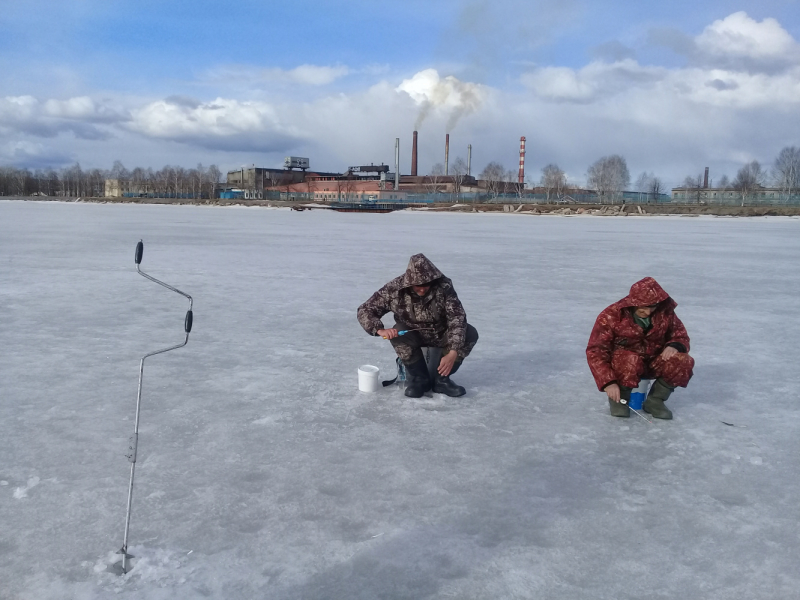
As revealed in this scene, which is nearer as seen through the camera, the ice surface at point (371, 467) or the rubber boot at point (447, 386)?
the ice surface at point (371, 467)

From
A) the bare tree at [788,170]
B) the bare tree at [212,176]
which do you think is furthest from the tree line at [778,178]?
the bare tree at [212,176]

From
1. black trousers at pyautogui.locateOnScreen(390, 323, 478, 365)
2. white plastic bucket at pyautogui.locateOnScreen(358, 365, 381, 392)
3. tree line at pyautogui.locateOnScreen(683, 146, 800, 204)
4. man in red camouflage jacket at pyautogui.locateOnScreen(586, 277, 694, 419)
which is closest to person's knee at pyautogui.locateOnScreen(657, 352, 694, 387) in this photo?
man in red camouflage jacket at pyautogui.locateOnScreen(586, 277, 694, 419)

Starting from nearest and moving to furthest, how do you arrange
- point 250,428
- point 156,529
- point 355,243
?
point 156,529 < point 250,428 < point 355,243

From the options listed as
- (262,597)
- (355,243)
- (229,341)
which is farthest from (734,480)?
(355,243)

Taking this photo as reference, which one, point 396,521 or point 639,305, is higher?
point 639,305

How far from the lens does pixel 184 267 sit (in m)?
12.0

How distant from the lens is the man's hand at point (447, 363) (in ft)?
14.9

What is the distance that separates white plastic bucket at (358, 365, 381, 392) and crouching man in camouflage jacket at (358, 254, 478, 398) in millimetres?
243

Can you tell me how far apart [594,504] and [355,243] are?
16.3 metres

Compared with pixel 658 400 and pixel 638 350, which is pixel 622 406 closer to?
pixel 658 400

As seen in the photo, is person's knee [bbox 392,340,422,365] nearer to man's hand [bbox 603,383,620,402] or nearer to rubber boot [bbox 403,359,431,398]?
rubber boot [bbox 403,359,431,398]

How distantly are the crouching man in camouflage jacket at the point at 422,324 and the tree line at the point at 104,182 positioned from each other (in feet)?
344

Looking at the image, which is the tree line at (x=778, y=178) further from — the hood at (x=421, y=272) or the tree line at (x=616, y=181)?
the hood at (x=421, y=272)

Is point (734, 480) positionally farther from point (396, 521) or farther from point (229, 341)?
point (229, 341)
